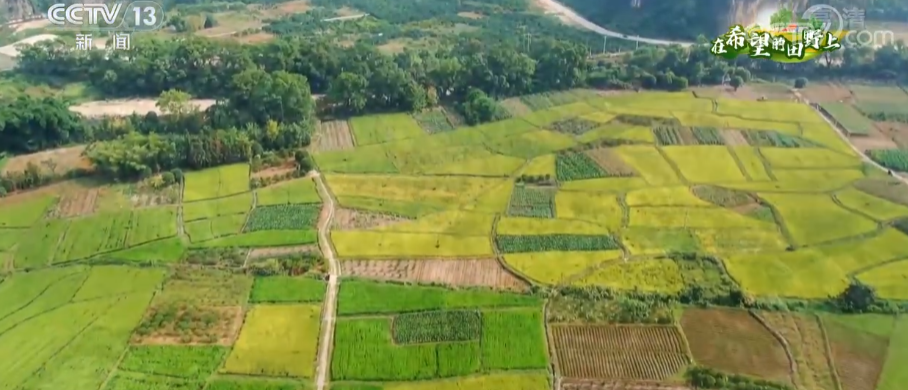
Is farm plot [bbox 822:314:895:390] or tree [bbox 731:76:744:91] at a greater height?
tree [bbox 731:76:744:91]

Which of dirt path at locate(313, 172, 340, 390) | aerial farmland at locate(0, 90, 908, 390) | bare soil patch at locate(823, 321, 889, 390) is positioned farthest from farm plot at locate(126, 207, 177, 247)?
bare soil patch at locate(823, 321, 889, 390)

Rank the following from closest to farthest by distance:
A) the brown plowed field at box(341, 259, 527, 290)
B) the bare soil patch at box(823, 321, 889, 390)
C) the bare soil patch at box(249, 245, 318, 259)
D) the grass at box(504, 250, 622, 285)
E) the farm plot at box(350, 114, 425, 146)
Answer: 1. the bare soil patch at box(823, 321, 889, 390)
2. the brown plowed field at box(341, 259, 527, 290)
3. the grass at box(504, 250, 622, 285)
4. the bare soil patch at box(249, 245, 318, 259)
5. the farm plot at box(350, 114, 425, 146)

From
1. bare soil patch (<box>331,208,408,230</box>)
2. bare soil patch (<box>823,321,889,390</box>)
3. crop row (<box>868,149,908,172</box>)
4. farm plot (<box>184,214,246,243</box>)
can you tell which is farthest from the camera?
crop row (<box>868,149,908,172</box>)

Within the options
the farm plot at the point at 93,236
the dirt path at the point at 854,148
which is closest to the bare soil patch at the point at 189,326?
the farm plot at the point at 93,236

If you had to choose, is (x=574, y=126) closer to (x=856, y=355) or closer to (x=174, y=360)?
(x=856, y=355)

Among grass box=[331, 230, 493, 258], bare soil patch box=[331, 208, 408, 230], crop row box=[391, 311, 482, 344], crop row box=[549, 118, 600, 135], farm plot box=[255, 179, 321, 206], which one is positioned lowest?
crop row box=[391, 311, 482, 344]

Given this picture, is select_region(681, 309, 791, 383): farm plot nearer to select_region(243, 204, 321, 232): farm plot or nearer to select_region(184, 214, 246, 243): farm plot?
select_region(243, 204, 321, 232): farm plot

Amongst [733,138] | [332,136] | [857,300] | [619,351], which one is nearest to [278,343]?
[619,351]

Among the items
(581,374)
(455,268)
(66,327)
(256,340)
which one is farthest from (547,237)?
(66,327)

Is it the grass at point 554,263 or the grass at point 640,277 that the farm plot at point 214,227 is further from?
the grass at point 640,277

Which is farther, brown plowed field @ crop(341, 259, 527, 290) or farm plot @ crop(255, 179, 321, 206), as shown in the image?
farm plot @ crop(255, 179, 321, 206)
